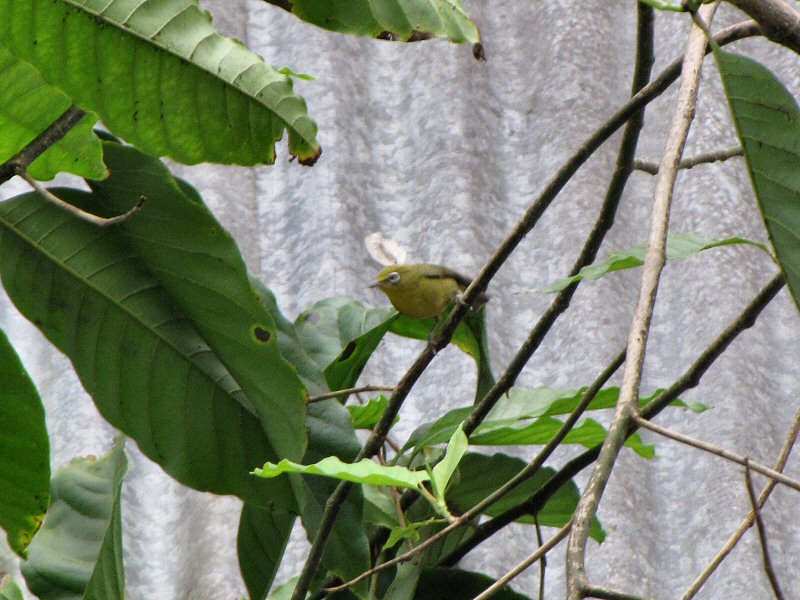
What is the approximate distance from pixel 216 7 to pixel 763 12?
5.59 ft

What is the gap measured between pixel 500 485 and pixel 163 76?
0.57 meters

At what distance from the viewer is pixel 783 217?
2.24 ft

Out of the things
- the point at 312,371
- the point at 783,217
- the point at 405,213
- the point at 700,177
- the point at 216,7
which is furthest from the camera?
the point at 216,7

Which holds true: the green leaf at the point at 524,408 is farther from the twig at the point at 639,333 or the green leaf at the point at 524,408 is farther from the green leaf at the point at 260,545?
the twig at the point at 639,333

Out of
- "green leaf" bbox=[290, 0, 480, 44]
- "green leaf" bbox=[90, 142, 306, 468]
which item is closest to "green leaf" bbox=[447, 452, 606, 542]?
"green leaf" bbox=[90, 142, 306, 468]

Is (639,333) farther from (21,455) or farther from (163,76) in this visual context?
(21,455)

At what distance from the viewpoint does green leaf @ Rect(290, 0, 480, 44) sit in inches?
36.3

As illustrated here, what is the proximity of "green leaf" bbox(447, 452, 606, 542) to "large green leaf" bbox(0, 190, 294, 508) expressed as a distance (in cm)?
24

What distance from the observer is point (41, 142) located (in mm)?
926

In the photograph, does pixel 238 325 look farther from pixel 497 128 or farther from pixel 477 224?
pixel 497 128

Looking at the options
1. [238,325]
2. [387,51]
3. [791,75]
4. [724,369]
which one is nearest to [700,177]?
[791,75]

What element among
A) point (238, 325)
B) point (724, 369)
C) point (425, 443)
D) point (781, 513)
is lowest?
point (781, 513)

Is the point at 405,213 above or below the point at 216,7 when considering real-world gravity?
below

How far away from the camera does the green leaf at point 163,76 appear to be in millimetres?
920
